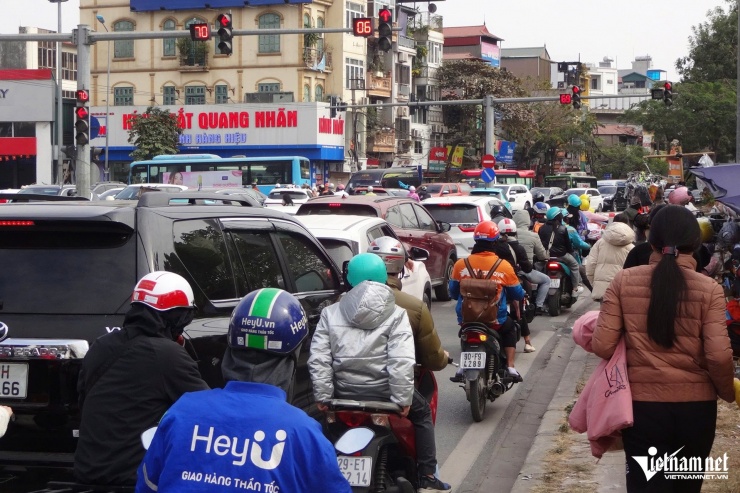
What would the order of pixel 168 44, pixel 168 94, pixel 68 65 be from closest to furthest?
pixel 168 44, pixel 168 94, pixel 68 65

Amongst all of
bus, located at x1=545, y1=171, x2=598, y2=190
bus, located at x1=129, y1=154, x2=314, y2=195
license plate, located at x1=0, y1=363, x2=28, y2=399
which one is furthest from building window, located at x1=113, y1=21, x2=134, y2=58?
license plate, located at x1=0, y1=363, x2=28, y2=399

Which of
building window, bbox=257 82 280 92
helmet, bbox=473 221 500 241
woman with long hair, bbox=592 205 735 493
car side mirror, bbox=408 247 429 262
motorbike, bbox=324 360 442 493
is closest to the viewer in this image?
woman with long hair, bbox=592 205 735 493

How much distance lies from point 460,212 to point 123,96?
51.3m

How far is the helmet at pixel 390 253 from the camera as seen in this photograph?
7016mm

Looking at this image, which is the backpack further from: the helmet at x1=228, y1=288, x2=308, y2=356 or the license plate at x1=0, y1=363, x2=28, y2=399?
the helmet at x1=228, y1=288, x2=308, y2=356

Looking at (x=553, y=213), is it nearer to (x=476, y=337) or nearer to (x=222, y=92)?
(x=476, y=337)

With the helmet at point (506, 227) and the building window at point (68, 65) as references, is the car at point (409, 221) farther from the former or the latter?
the building window at point (68, 65)

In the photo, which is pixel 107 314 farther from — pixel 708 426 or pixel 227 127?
pixel 227 127

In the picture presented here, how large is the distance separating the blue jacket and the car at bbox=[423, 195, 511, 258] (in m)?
16.2

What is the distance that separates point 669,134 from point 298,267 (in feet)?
166

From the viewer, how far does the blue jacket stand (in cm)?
282

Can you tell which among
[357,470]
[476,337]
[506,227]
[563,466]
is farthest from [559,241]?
[357,470]

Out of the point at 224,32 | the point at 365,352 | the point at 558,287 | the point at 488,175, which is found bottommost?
the point at 558,287

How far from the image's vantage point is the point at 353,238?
11.8m
